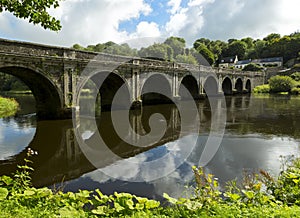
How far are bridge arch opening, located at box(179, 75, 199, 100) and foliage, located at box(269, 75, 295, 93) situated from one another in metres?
26.6

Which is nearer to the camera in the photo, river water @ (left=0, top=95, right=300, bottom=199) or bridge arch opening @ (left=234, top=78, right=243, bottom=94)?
river water @ (left=0, top=95, right=300, bottom=199)

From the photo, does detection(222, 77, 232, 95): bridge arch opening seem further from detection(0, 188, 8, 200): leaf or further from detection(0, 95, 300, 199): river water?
detection(0, 188, 8, 200): leaf

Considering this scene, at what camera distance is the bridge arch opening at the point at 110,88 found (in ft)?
76.2

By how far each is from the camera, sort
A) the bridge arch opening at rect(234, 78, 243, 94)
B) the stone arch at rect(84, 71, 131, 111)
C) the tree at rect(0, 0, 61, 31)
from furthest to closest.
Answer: the bridge arch opening at rect(234, 78, 243, 94) → the stone arch at rect(84, 71, 131, 111) → the tree at rect(0, 0, 61, 31)

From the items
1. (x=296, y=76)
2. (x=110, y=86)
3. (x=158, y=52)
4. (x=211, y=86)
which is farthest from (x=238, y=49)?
(x=110, y=86)

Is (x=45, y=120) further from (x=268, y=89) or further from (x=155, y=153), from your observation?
(x=268, y=89)

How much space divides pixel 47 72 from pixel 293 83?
54146 millimetres

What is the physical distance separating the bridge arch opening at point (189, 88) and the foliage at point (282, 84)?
26593mm

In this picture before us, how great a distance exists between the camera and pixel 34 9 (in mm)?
5387

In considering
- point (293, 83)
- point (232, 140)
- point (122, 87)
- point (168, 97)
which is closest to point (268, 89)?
point (293, 83)

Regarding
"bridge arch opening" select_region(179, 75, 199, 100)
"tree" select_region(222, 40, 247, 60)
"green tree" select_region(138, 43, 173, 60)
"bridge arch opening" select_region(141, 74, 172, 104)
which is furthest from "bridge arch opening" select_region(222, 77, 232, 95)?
"tree" select_region(222, 40, 247, 60)

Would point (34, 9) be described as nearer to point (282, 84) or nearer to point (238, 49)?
point (282, 84)

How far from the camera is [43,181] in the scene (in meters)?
7.42

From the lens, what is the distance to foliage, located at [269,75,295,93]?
172ft
